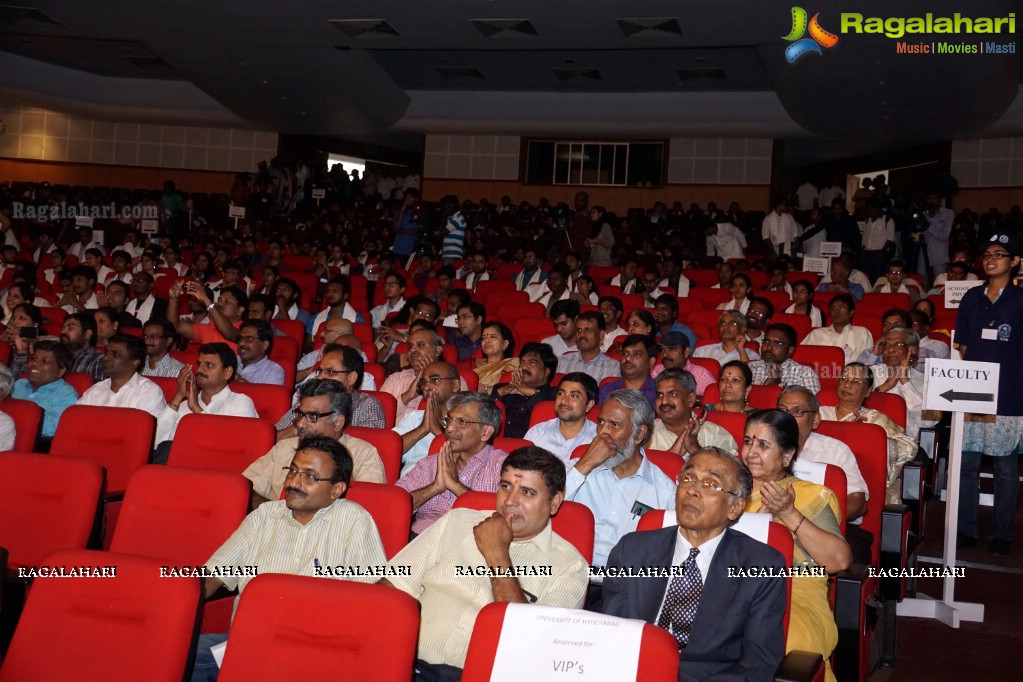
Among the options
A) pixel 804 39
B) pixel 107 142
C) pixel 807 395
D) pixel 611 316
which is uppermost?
pixel 804 39

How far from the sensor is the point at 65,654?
7.76 feet

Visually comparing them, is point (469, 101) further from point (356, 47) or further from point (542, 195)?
point (356, 47)

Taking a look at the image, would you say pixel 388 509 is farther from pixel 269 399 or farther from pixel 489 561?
pixel 269 399

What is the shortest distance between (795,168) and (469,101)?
7209 millimetres

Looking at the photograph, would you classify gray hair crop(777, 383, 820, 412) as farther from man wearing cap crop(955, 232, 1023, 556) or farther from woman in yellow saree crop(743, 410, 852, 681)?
man wearing cap crop(955, 232, 1023, 556)

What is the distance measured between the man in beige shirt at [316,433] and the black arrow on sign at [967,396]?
2.28 metres

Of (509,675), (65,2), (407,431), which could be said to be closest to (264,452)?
(407,431)

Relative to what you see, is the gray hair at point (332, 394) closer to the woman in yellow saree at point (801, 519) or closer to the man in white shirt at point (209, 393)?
the man in white shirt at point (209, 393)

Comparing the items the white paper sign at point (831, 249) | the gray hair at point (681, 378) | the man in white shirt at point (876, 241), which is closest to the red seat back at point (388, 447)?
the gray hair at point (681, 378)

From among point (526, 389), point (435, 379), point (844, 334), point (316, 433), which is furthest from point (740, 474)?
point (844, 334)

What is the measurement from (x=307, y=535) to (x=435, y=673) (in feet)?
1.91

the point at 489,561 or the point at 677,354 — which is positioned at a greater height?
the point at 677,354

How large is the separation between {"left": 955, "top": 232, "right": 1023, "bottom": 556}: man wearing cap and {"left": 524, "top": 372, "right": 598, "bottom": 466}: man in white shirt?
193 cm

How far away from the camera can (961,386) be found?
13.2 feet
